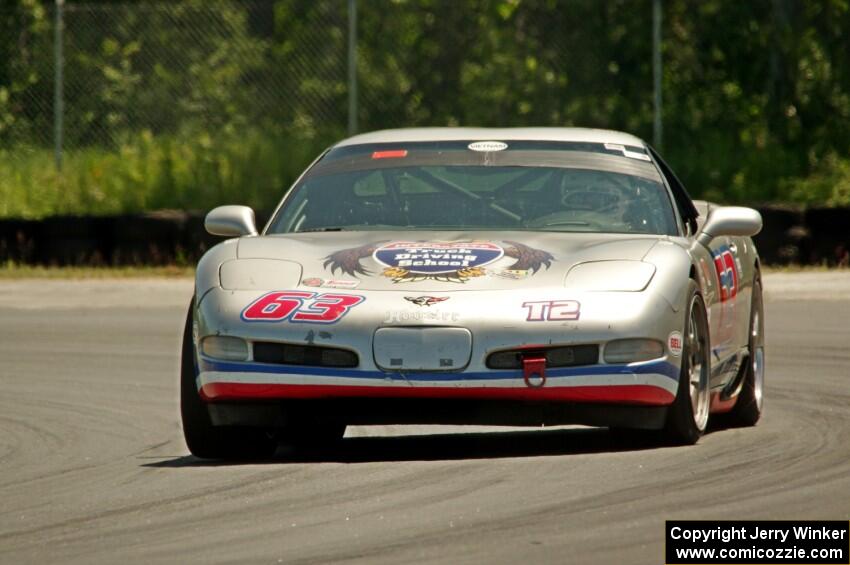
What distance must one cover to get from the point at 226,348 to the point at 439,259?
86cm

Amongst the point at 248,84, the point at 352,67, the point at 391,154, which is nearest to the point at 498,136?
the point at 391,154

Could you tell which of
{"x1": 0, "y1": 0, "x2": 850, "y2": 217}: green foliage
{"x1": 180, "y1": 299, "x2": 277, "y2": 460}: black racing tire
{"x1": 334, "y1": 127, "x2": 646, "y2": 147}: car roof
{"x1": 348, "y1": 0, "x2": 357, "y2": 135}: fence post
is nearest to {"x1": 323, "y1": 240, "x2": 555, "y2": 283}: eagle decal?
{"x1": 180, "y1": 299, "x2": 277, "y2": 460}: black racing tire

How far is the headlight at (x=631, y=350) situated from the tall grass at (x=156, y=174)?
1548 cm

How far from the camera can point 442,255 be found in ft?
24.8

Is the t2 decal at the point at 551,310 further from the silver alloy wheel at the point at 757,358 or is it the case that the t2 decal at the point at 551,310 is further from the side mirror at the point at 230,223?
the silver alloy wheel at the point at 757,358

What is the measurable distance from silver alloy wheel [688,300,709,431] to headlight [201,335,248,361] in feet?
5.50

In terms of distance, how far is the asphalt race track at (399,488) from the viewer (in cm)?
564

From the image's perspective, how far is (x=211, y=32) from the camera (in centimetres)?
2291

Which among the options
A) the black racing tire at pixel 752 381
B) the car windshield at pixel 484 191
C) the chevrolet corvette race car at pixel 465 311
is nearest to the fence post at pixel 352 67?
the black racing tire at pixel 752 381

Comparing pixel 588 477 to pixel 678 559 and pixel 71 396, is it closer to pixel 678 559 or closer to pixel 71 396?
pixel 678 559

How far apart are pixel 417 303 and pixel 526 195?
139cm

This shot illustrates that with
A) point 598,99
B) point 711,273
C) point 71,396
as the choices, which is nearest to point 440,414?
point 711,273

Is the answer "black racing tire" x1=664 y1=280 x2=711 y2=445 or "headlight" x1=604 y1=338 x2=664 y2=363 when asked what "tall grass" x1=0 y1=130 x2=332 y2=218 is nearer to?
"black racing tire" x1=664 y1=280 x2=711 y2=445

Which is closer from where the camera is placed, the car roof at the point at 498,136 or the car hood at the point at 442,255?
the car hood at the point at 442,255
